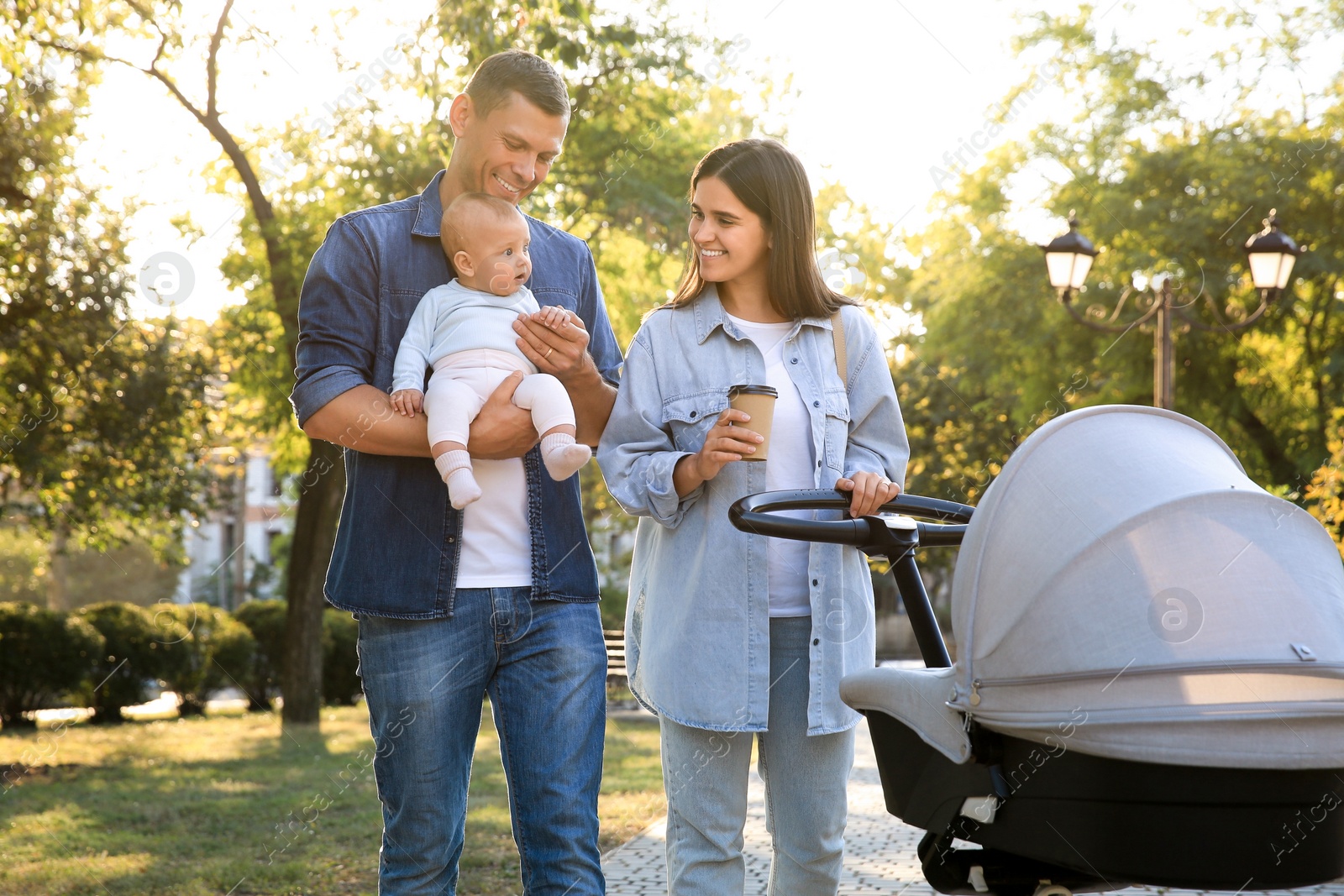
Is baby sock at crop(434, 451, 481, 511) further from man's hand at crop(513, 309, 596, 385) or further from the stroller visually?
the stroller

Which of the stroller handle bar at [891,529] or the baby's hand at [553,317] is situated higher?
the baby's hand at [553,317]

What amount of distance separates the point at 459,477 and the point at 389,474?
0.27 meters

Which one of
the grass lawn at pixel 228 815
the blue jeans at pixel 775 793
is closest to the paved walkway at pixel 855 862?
the grass lawn at pixel 228 815

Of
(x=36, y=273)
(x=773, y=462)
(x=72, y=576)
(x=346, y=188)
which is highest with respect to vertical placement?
(x=346, y=188)

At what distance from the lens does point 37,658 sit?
14477mm

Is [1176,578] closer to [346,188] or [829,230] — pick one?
[346,188]

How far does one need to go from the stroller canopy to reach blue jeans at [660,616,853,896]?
711 millimetres

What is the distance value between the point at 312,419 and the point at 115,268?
11.7 m

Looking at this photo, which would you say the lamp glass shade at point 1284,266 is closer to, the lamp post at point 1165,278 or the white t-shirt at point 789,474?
the lamp post at point 1165,278

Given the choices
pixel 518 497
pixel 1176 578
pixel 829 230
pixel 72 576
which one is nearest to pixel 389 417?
pixel 518 497

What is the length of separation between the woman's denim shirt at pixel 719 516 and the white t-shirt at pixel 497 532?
0.23 m

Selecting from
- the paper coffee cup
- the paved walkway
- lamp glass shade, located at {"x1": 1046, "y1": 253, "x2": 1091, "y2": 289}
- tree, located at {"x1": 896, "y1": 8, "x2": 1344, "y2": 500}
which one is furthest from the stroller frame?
tree, located at {"x1": 896, "y1": 8, "x2": 1344, "y2": 500}

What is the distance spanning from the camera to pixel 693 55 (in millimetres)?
14125

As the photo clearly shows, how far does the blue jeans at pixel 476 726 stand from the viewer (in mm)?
2582
